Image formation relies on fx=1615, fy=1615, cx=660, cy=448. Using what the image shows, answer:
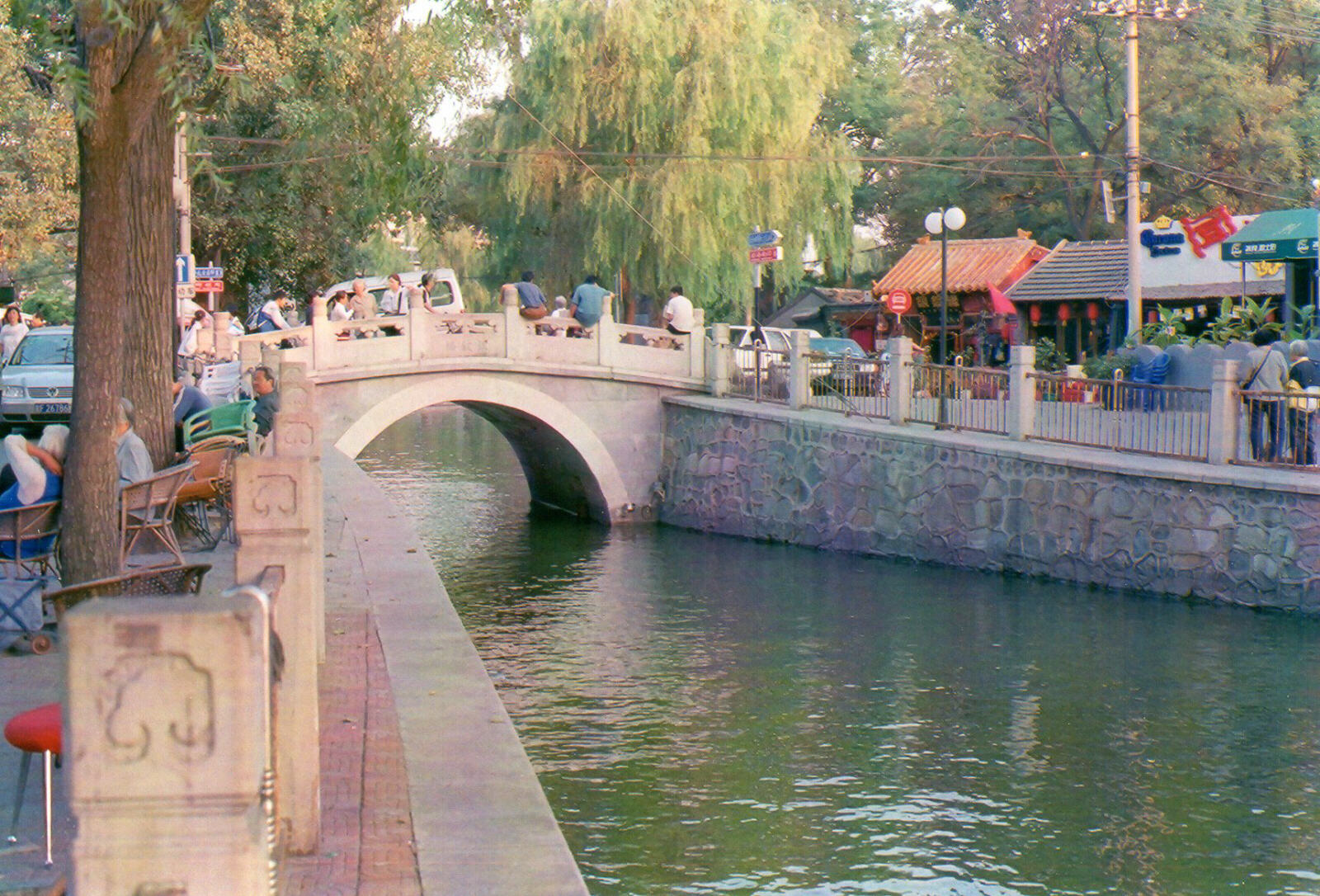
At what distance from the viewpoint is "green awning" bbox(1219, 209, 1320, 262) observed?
82.3ft

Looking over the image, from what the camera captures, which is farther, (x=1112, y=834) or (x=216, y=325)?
(x=216, y=325)

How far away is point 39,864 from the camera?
17.0 feet

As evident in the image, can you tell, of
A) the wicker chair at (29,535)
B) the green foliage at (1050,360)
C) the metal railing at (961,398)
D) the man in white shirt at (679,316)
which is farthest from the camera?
the green foliage at (1050,360)

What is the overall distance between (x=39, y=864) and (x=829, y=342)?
29847 mm

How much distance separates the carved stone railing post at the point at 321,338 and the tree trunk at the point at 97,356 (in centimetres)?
1513

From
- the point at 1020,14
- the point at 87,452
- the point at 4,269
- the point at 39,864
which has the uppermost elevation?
the point at 1020,14

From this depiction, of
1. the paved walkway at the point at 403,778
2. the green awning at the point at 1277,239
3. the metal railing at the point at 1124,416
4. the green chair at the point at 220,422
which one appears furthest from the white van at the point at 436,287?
the paved walkway at the point at 403,778

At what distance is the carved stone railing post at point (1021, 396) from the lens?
19.5m

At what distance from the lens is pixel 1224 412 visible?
16.9 m

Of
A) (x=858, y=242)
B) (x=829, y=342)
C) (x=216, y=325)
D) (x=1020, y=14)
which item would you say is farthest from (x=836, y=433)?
(x=858, y=242)

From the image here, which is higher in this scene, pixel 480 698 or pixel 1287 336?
pixel 1287 336

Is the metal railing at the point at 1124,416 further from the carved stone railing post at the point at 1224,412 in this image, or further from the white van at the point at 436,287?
the white van at the point at 436,287

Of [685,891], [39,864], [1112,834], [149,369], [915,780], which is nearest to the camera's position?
[39,864]

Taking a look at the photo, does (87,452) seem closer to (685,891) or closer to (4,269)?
(685,891)
